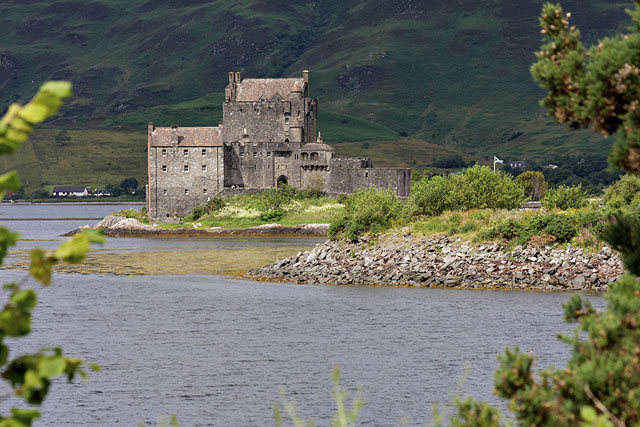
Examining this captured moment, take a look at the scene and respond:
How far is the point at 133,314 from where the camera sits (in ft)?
159

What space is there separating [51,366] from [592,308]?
24.3 feet

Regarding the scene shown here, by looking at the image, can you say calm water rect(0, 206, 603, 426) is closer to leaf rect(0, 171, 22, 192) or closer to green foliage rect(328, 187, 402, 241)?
green foliage rect(328, 187, 402, 241)

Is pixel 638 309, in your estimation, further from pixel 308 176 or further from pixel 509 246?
pixel 308 176

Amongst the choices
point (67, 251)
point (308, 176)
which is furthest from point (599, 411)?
point (308, 176)

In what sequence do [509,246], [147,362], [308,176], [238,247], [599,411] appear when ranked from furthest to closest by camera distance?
[308,176], [238,247], [509,246], [147,362], [599,411]

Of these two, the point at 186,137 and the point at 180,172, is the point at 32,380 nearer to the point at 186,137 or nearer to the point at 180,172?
the point at 180,172

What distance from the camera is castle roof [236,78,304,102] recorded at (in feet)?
447

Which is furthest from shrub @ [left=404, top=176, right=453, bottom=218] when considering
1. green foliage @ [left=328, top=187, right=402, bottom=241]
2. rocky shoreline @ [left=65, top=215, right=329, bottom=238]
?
rocky shoreline @ [left=65, top=215, right=329, bottom=238]

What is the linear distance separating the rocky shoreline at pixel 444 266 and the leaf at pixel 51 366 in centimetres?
4504

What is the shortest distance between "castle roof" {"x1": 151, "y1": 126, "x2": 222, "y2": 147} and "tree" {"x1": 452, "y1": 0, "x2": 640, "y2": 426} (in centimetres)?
11475

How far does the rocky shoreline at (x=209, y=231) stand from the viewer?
369ft

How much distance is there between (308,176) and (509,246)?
71094mm

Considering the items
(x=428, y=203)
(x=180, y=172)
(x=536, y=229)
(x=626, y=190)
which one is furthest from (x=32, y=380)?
(x=180, y=172)

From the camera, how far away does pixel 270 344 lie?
39.3 meters
